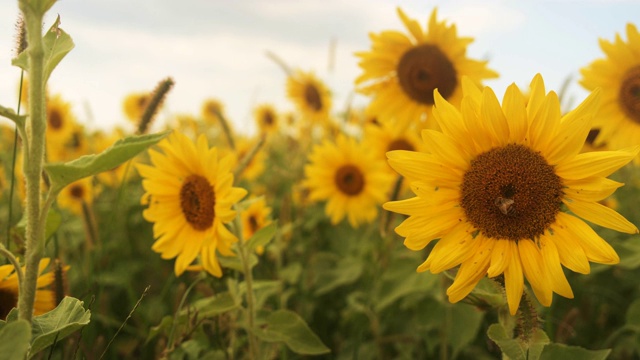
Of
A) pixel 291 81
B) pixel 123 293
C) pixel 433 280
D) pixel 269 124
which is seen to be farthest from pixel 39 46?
pixel 269 124

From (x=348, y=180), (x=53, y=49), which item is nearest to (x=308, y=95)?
(x=348, y=180)

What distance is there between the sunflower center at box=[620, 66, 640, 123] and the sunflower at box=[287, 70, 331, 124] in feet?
13.8

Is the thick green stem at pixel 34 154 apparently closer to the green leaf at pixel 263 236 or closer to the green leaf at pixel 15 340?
the green leaf at pixel 15 340

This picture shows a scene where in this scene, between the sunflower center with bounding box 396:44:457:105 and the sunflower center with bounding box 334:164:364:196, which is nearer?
the sunflower center with bounding box 396:44:457:105

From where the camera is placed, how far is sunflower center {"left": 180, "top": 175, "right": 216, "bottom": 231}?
241 centimetres

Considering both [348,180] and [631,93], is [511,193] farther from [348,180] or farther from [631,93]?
[348,180]

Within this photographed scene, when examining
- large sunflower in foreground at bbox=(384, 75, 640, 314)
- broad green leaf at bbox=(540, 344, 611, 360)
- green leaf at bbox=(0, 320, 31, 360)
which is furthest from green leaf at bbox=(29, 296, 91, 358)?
broad green leaf at bbox=(540, 344, 611, 360)

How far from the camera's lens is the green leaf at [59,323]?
4.66 ft

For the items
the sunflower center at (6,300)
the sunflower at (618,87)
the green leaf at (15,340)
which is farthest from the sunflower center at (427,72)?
the green leaf at (15,340)

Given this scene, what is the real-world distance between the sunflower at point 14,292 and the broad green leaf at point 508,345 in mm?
1405

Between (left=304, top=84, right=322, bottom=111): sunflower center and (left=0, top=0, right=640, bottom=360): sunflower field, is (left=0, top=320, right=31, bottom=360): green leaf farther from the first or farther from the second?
(left=304, top=84, right=322, bottom=111): sunflower center

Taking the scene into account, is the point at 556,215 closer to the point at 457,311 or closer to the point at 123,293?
the point at 457,311

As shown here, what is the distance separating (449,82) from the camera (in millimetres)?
3662

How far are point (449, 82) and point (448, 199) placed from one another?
1958 millimetres
